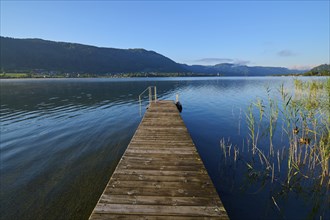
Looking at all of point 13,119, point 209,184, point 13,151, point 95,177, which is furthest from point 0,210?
point 13,119

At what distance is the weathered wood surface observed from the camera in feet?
13.2

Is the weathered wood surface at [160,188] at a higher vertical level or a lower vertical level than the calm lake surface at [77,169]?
higher

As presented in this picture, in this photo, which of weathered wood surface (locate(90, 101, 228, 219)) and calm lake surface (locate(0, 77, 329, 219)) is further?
calm lake surface (locate(0, 77, 329, 219))

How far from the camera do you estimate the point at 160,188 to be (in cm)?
490

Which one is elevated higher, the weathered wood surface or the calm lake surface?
the weathered wood surface

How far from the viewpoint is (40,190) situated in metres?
6.91

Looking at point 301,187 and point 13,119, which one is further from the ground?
point 13,119

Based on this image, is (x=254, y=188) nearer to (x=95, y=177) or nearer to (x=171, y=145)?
(x=171, y=145)

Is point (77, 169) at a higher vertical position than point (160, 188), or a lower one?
lower

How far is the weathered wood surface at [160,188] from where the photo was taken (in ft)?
13.2

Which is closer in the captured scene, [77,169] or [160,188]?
[160,188]

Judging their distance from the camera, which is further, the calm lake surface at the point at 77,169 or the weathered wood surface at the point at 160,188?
the calm lake surface at the point at 77,169

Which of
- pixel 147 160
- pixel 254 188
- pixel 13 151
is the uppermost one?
pixel 147 160

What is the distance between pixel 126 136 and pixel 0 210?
8434 mm
